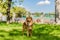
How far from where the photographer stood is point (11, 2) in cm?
2919

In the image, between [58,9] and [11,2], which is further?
[11,2]

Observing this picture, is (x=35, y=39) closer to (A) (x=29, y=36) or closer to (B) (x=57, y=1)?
(A) (x=29, y=36)

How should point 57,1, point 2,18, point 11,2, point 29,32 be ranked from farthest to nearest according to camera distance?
point 2,18
point 11,2
point 57,1
point 29,32

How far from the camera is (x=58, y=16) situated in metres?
27.6

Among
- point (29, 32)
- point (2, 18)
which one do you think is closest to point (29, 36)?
point (29, 32)

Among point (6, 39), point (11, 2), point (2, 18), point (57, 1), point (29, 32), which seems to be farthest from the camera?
point (2, 18)

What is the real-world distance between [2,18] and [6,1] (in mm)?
25798

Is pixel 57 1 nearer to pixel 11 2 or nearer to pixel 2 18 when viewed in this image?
pixel 11 2

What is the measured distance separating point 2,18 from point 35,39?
4218 centimetres

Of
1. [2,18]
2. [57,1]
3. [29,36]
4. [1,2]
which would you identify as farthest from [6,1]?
[2,18]

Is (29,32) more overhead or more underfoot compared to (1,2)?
more underfoot

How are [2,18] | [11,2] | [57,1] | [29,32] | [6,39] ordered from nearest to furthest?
[6,39], [29,32], [57,1], [11,2], [2,18]

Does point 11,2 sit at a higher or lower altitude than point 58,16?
higher

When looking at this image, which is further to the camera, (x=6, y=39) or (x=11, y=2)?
(x=11, y=2)
